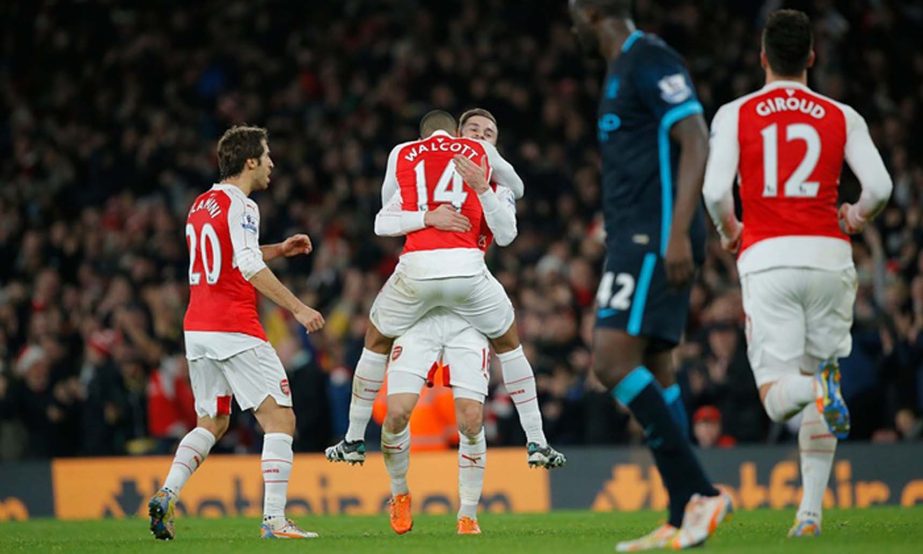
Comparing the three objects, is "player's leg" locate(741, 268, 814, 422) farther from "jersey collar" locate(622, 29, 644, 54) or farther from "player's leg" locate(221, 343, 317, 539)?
"player's leg" locate(221, 343, 317, 539)

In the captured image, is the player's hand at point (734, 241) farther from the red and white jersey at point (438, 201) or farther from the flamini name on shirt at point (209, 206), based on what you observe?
the flamini name on shirt at point (209, 206)

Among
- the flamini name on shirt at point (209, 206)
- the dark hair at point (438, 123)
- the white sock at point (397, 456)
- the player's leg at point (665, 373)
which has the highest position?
the dark hair at point (438, 123)

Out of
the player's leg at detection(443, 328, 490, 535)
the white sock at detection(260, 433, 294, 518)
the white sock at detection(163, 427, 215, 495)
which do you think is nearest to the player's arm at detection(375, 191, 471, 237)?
the player's leg at detection(443, 328, 490, 535)

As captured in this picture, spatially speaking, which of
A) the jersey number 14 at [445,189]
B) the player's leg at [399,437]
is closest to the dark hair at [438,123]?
the jersey number 14 at [445,189]

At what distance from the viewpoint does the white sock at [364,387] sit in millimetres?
9836

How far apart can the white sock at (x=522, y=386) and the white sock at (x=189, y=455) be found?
1991 millimetres

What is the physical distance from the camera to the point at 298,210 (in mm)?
20266

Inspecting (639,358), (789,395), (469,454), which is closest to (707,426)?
(469,454)

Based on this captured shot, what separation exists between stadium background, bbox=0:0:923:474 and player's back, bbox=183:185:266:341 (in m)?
6.74

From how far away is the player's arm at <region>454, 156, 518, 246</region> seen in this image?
9273 millimetres

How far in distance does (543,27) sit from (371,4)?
305 centimetres

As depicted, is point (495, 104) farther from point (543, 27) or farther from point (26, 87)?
point (26, 87)

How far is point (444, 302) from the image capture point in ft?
31.2

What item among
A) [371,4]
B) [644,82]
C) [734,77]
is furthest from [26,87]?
[644,82]
